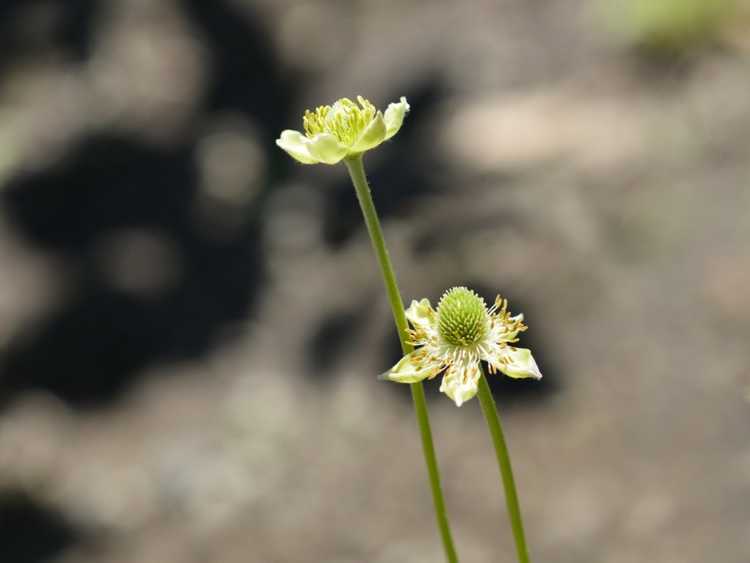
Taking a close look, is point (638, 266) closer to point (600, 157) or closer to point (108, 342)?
point (600, 157)

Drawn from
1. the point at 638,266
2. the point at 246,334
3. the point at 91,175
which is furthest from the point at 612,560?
the point at 91,175

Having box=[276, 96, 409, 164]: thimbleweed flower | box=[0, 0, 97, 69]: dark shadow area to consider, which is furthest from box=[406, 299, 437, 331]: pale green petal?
box=[0, 0, 97, 69]: dark shadow area

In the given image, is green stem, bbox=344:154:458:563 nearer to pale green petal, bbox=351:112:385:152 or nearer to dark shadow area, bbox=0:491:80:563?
pale green petal, bbox=351:112:385:152

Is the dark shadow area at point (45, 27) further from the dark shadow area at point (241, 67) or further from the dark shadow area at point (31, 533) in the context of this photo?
the dark shadow area at point (31, 533)

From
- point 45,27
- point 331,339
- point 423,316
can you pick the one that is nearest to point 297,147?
point 423,316

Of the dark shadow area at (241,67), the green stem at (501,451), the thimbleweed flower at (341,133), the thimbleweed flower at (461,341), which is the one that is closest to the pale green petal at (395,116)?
the thimbleweed flower at (341,133)

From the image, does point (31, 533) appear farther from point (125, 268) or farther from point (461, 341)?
point (461, 341)
